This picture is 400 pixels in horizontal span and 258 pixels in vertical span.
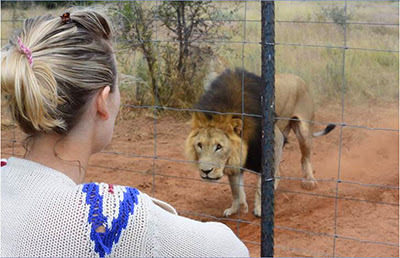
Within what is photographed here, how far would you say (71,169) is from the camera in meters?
1.49

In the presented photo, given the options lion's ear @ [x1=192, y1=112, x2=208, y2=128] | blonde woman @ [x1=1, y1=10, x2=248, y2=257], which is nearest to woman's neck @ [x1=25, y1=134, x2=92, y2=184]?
blonde woman @ [x1=1, y1=10, x2=248, y2=257]

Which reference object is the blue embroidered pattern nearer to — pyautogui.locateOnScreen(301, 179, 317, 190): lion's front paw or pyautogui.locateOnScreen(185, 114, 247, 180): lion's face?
pyautogui.locateOnScreen(185, 114, 247, 180): lion's face

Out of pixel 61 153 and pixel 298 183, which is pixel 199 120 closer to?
pixel 298 183

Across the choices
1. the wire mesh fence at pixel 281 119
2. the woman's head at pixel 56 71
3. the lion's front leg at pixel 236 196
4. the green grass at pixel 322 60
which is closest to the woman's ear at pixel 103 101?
the woman's head at pixel 56 71

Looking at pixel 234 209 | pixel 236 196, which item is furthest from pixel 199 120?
pixel 234 209

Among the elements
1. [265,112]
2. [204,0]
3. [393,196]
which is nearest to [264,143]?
[265,112]

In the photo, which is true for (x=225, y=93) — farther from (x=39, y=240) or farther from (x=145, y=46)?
(x=39, y=240)

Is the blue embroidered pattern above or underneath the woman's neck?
Result: underneath

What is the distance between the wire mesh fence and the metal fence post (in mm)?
12

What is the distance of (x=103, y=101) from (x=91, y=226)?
1.21 ft

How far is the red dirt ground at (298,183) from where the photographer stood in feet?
15.8

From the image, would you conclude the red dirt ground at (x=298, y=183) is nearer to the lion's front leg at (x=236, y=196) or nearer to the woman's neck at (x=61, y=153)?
the lion's front leg at (x=236, y=196)

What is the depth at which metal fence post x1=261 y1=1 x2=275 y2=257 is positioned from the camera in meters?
3.04

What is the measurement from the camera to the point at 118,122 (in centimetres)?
867
